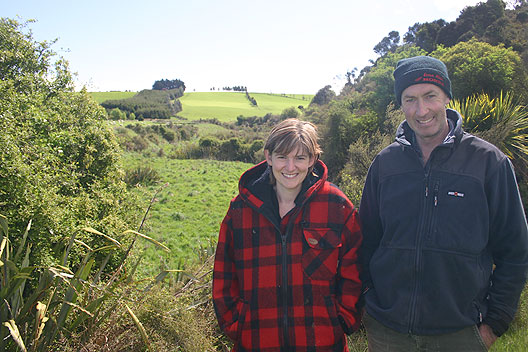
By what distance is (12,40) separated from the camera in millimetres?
7023

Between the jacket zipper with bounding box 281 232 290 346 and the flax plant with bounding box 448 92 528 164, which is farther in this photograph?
the flax plant with bounding box 448 92 528 164

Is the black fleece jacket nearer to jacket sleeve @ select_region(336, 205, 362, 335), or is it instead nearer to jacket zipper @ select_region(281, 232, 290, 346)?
jacket sleeve @ select_region(336, 205, 362, 335)

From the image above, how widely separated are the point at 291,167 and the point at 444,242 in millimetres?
994

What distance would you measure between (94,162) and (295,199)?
16.9 feet

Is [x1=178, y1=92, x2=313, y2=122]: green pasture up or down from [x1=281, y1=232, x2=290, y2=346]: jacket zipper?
up

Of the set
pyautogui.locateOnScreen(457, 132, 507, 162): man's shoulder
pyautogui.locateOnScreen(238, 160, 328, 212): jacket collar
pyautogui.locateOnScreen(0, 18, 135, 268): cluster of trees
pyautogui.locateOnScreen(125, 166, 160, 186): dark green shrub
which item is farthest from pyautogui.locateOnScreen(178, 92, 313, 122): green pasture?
pyautogui.locateOnScreen(457, 132, 507, 162): man's shoulder

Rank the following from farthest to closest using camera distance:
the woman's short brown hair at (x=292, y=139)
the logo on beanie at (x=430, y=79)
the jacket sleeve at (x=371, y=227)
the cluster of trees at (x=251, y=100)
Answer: the cluster of trees at (x=251, y=100) < the jacket sleeve at (x=371, y=227) < the woman's short brown hair at (x=292, y=139) < the logo on beanie at (x=430, y=79)

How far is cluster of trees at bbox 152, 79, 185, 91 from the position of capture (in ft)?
343

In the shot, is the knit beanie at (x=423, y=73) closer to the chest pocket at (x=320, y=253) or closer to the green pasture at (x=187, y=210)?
the chest pocket at (x=320, y=253)

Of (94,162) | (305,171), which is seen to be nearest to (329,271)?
(305,171)

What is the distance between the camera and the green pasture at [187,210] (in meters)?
9.25

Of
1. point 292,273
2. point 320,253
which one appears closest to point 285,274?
point 292,273

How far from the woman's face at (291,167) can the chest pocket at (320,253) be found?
0.33 meters

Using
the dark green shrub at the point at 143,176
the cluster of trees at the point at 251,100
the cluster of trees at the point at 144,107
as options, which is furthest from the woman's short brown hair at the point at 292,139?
the cluster of trees at the point at 251,100
